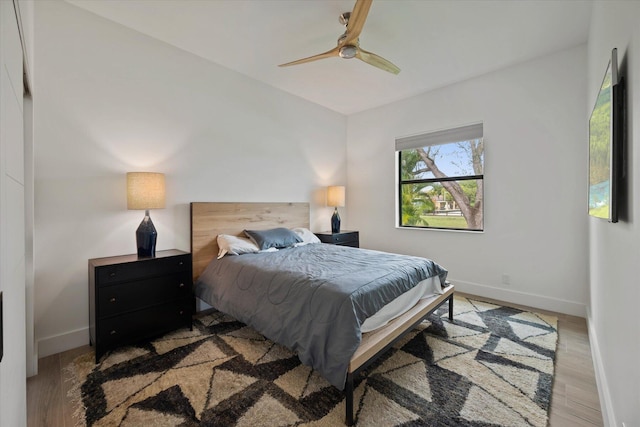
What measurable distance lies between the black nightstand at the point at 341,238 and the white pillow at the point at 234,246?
126cm

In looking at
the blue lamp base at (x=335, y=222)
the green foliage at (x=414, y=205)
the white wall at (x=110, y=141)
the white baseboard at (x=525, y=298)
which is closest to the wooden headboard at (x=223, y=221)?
the white wall at (x=110, y=141)

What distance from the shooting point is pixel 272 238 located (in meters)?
3.25

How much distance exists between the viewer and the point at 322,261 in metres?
2.56

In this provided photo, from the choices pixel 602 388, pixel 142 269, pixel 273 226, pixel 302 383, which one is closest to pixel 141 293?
pixel 142 269

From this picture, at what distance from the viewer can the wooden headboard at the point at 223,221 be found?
2996mm

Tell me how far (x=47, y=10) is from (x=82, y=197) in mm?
1487

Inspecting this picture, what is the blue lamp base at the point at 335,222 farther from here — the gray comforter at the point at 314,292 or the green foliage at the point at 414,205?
the gray comforter at the point at 314,292

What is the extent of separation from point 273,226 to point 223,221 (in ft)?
2.42

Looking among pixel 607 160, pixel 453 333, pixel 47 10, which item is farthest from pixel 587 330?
pixel 47 10

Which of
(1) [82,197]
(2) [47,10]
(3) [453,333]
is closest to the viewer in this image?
(2) [47,10]

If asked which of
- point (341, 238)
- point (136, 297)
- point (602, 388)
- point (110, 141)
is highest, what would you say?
point (110, 141)

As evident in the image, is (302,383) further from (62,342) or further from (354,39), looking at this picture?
(354,39)

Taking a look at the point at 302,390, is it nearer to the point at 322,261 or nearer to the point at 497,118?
the point at 322,261

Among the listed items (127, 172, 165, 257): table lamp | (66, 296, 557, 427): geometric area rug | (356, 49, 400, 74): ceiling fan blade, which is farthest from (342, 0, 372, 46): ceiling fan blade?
(66, 296, 557, 427): geometric area rug
